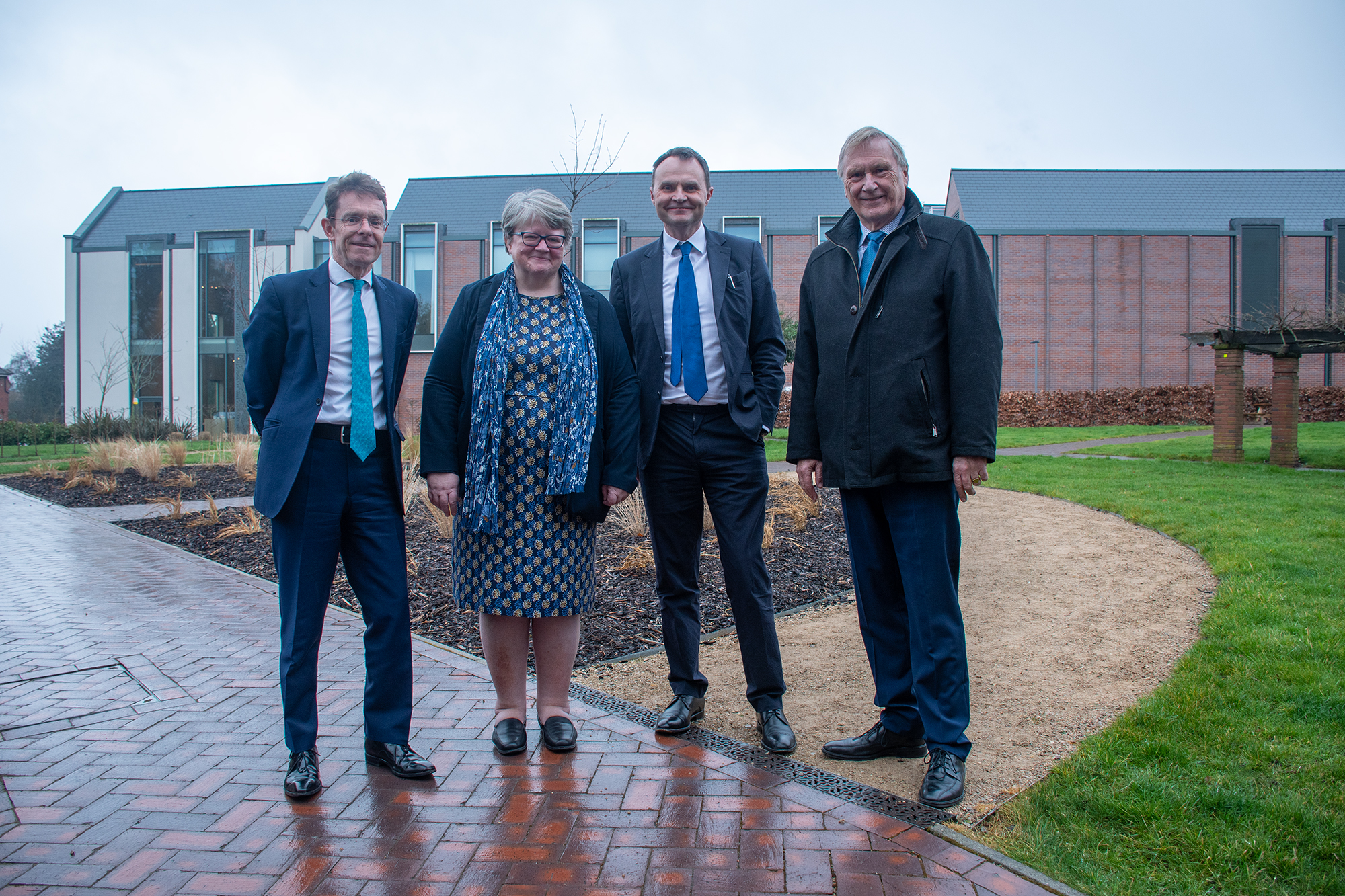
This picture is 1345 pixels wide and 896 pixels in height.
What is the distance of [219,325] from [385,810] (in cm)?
3704

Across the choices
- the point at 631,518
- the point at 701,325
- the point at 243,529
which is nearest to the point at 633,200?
the point at 243,529

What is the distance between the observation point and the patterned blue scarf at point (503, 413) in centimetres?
296

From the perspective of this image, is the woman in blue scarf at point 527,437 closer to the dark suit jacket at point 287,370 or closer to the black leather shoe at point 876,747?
the dark suit jacket at point 287,370

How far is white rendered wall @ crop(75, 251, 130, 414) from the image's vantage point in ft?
115

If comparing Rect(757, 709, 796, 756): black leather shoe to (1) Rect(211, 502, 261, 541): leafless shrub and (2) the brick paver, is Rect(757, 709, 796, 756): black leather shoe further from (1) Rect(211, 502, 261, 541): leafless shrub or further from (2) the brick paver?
(1) Rect(211, 502, 261, 541): leafless shrub

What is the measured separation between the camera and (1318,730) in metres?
2.98

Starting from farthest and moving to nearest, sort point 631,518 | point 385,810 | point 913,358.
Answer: point 631,518 < point 913,358 < point 385,810

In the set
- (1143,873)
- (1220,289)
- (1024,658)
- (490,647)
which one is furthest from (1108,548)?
(1220,289)

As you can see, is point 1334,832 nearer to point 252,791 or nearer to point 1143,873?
point 1143,873

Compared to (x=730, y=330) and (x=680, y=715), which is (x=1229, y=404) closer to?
(x=730, y=330)

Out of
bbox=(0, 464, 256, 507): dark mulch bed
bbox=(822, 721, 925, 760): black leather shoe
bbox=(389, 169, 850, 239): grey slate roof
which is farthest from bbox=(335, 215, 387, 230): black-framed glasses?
bbox=(389, 169, 850, 239): grey slate roof

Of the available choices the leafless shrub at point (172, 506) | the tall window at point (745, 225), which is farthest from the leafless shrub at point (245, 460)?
the tall window at point (745, 225)

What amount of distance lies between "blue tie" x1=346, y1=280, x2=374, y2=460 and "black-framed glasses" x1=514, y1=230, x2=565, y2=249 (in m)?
0.65

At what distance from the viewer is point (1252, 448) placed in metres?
14.6
